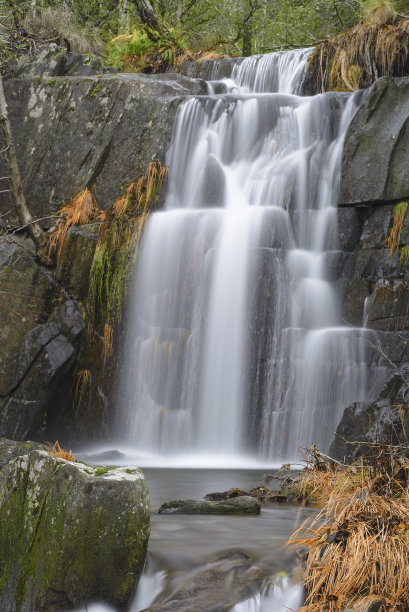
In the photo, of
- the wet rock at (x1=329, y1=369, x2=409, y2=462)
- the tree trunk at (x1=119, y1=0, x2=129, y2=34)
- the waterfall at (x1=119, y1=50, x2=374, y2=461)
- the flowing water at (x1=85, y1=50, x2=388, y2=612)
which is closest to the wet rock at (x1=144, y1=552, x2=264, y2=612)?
the flowing water at (x1=85, y1=50, x2=388, y2=612)

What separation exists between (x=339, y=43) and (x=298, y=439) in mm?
7363

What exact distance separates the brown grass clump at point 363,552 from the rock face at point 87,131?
808cm

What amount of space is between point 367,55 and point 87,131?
16.5ft

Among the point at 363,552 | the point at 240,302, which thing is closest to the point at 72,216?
the point at 240,302

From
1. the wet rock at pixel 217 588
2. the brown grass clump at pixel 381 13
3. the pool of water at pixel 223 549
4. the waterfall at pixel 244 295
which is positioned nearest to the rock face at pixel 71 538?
the pool of water at pixel 223 549

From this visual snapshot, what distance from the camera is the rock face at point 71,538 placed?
342 centimetres

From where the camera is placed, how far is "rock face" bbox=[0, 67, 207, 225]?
446 inches

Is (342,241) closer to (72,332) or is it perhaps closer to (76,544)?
(72,332)

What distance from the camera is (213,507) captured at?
4949 mm

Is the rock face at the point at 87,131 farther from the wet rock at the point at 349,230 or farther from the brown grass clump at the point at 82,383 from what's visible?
the wet rock at the point at 349,230

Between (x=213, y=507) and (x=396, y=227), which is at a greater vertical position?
(x=396, y=227)

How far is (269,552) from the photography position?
386 cm

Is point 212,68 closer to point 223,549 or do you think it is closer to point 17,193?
point 17,193

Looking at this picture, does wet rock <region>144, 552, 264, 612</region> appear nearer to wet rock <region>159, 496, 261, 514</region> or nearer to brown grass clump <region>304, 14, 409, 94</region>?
wet rock <region>159, 496, 261, 514</region>
